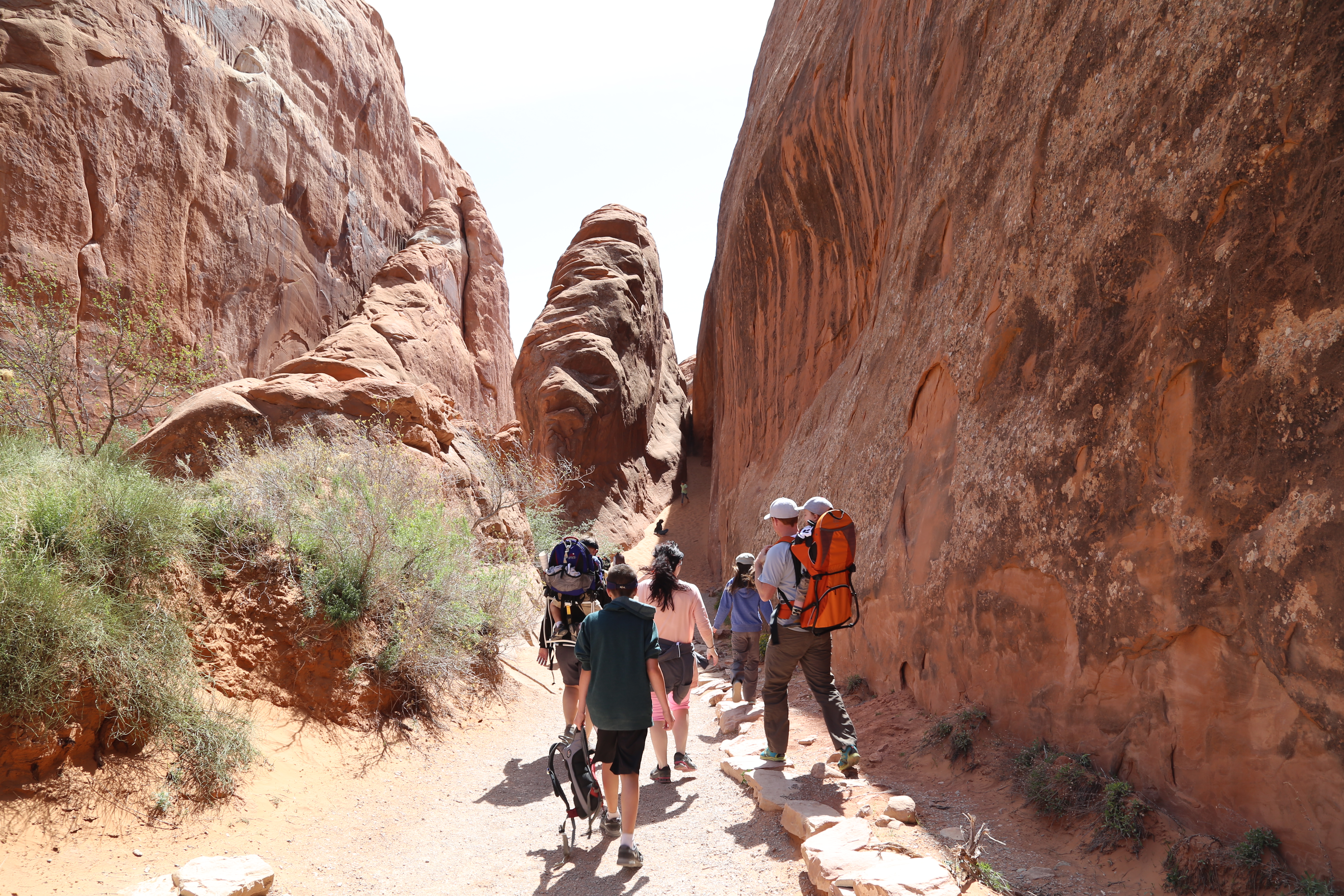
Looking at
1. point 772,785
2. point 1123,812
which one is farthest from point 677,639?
point 1123,812

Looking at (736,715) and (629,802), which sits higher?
(629,802)

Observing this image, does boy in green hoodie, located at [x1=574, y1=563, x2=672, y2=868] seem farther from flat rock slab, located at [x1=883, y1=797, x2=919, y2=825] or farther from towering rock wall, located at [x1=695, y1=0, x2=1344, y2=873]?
towering rock wall, located at [x1=695, y1=0, x2=1344, y2=873]

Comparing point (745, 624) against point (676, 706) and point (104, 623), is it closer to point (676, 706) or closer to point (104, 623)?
point (676, 706)

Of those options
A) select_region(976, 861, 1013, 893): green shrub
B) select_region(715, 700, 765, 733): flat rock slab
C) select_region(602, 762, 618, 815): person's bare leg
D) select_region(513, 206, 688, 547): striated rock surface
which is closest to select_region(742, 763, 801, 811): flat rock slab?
select_region(602, 762, 618, 815): person's bare leg

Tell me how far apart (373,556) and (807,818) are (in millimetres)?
5309

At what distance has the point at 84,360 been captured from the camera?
19688 millimetres

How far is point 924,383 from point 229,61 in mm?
28720

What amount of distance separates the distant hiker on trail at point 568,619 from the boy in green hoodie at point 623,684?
149cm

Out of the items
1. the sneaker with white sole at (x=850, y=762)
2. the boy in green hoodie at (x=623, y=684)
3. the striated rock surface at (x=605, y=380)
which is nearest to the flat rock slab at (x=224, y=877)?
the boy in green hoodie at (x=623, y=684)

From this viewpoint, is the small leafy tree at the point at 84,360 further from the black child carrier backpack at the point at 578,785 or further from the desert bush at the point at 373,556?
the black child carrier backpack at the point at 578,785

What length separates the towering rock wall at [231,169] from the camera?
791 inches

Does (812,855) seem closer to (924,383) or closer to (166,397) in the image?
(924,383)

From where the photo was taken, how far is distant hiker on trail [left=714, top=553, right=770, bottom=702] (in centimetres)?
800

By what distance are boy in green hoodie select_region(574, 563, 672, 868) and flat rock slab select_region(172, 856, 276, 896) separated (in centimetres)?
200
